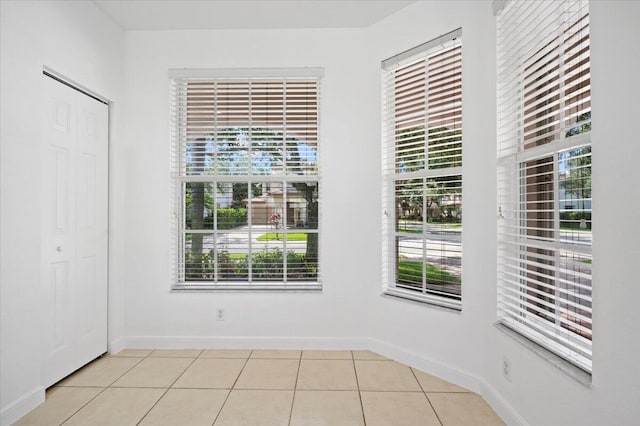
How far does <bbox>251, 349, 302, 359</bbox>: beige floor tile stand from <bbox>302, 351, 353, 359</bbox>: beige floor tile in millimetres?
75

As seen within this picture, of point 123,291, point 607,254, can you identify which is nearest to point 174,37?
point 123,291

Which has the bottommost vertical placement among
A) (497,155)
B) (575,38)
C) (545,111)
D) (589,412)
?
(589,412)

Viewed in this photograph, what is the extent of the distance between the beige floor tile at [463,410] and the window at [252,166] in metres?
1.45

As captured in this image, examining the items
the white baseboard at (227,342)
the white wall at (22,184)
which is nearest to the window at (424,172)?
the white baseboard at (227,342)

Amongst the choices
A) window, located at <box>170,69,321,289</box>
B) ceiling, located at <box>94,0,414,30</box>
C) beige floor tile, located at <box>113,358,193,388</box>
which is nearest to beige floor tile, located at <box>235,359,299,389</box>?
beige floor tile, located at <box>113,358,193,388</box>

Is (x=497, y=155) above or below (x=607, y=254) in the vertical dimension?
above

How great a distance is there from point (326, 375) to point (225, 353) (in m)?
0.96

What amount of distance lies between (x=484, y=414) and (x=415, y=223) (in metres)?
1.37

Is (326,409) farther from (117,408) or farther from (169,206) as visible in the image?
(169,206)

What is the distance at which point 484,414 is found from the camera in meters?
2.31

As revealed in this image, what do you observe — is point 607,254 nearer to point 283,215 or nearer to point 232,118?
point 283,215

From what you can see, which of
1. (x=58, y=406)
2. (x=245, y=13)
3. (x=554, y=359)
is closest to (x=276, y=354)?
(x=58, y=406)

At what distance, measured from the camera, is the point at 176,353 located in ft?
10.8

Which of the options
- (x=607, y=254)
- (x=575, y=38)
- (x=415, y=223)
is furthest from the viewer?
(x=415, y=223)
